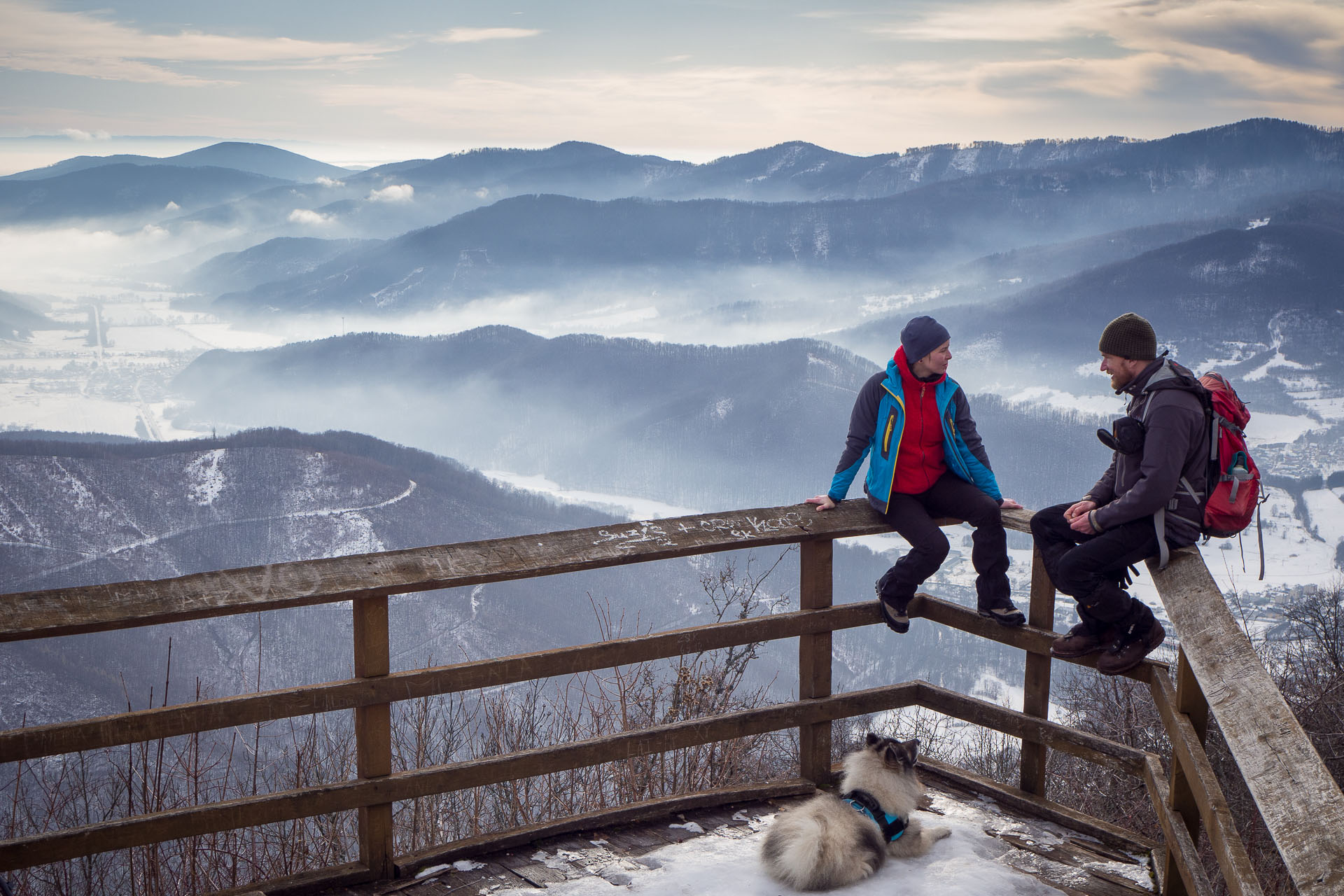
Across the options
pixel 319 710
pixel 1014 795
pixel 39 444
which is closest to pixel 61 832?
pixel 319 710

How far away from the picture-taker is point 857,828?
3197 millimetres

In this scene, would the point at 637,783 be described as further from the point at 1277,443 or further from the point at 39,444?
the point at 1277,443

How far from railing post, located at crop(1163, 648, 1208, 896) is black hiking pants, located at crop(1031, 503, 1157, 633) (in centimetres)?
36

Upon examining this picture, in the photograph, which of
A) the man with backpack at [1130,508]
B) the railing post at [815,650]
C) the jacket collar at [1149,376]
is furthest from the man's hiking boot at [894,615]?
the jacket collar at [1149,376]

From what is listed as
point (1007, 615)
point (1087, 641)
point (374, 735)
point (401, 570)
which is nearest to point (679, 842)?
point (374, 735)

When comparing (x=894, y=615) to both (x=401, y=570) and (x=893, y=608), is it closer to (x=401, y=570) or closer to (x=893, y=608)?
(x=893, y=608)

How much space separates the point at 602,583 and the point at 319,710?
306ft

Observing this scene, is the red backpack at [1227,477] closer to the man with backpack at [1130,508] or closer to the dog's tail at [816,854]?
the man with backpack at [1130,508]

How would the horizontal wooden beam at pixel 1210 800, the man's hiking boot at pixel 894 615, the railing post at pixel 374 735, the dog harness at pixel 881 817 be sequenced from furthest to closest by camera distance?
the man's hiking boot at pixel 894 615
the dog harness at pixel 881 817
the railing post at pixel 374 735
the horizontal wooden beam at pixel 1210 800

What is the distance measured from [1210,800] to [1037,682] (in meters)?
1.28

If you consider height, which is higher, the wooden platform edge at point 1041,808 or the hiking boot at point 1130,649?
the hiking boot at point 1130,649

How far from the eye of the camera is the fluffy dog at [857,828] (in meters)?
3.07

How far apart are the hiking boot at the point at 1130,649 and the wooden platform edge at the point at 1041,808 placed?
55cm

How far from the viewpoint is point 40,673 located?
6556 cm
